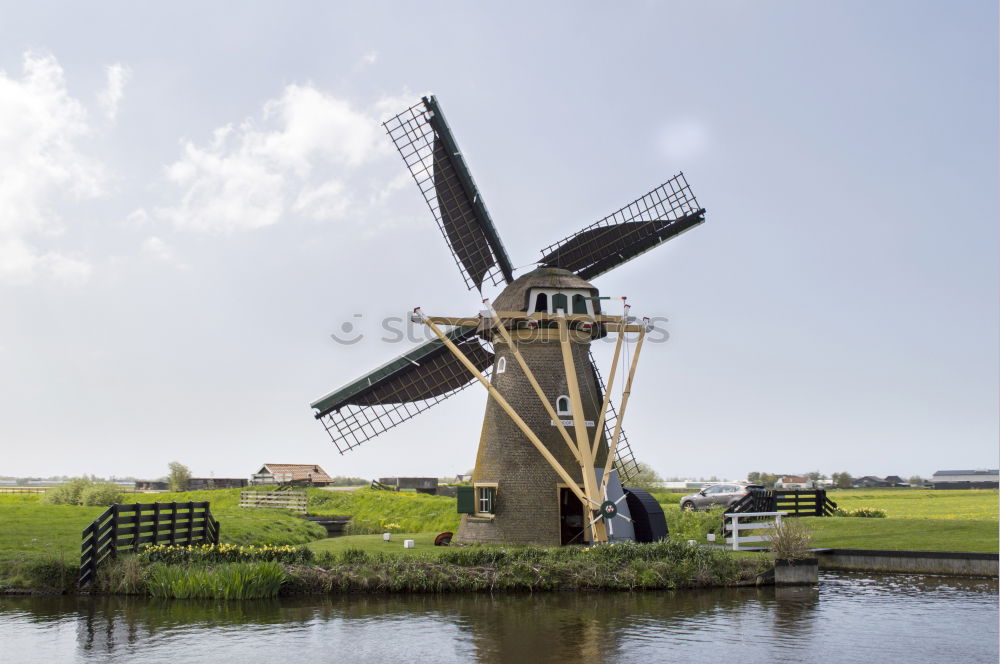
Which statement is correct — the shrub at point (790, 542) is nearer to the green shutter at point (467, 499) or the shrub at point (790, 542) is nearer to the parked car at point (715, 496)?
the green shutter at point (467, 499)

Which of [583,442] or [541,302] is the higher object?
[541,302]

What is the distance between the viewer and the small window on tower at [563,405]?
26828mm

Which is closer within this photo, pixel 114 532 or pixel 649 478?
pixel 114 532

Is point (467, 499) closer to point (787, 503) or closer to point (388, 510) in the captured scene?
point (787, 503)

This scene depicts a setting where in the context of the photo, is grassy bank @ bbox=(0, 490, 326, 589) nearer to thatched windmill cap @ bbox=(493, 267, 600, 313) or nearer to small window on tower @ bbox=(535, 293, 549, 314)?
thatched windmill cap @ bbox=(493, 267, 600, 313)

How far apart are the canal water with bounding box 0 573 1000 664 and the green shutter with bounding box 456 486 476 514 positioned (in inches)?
296

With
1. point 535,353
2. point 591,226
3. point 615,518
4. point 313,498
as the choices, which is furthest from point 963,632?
point 313,498

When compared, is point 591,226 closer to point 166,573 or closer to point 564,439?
point 564,439

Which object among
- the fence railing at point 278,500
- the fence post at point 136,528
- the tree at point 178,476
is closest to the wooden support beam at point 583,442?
the fence post at point 136,528

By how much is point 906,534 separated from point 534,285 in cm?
1432

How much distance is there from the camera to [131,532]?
72.6 ft

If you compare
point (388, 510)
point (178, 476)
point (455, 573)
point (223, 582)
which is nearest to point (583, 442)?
point (455, 573)

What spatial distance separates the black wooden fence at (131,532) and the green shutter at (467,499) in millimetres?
7467

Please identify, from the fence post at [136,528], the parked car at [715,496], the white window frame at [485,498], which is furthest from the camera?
the parked car at [715,496]
